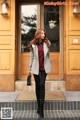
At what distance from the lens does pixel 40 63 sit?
8.27 meters

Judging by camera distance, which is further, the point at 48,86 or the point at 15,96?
the point at 48,86

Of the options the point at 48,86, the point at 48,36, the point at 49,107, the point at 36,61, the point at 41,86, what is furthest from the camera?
the point at 48,36

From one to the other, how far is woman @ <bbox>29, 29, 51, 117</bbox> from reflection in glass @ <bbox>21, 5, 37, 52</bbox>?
10.0ft

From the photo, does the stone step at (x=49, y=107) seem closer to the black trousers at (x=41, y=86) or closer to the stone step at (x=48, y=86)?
the black trousers at (x=41, y=86)

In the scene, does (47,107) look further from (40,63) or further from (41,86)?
(40,63)

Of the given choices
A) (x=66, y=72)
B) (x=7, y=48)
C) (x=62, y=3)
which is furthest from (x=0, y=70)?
(x=62, y=3)

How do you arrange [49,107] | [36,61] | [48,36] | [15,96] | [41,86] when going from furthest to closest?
[48,36]
[15,96]
[49,107]
[36,61]
[41,86]

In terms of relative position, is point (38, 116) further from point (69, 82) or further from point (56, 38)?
point (56, 38)

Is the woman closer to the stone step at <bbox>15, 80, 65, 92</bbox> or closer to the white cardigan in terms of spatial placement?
the white cardigan

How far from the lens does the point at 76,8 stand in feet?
34.7

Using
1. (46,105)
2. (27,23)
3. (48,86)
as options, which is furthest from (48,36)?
(46,105)

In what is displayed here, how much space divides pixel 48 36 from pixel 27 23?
2.50 ft

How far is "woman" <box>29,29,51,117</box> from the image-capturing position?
26.9ft

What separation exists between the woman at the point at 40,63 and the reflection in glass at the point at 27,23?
3.05m
